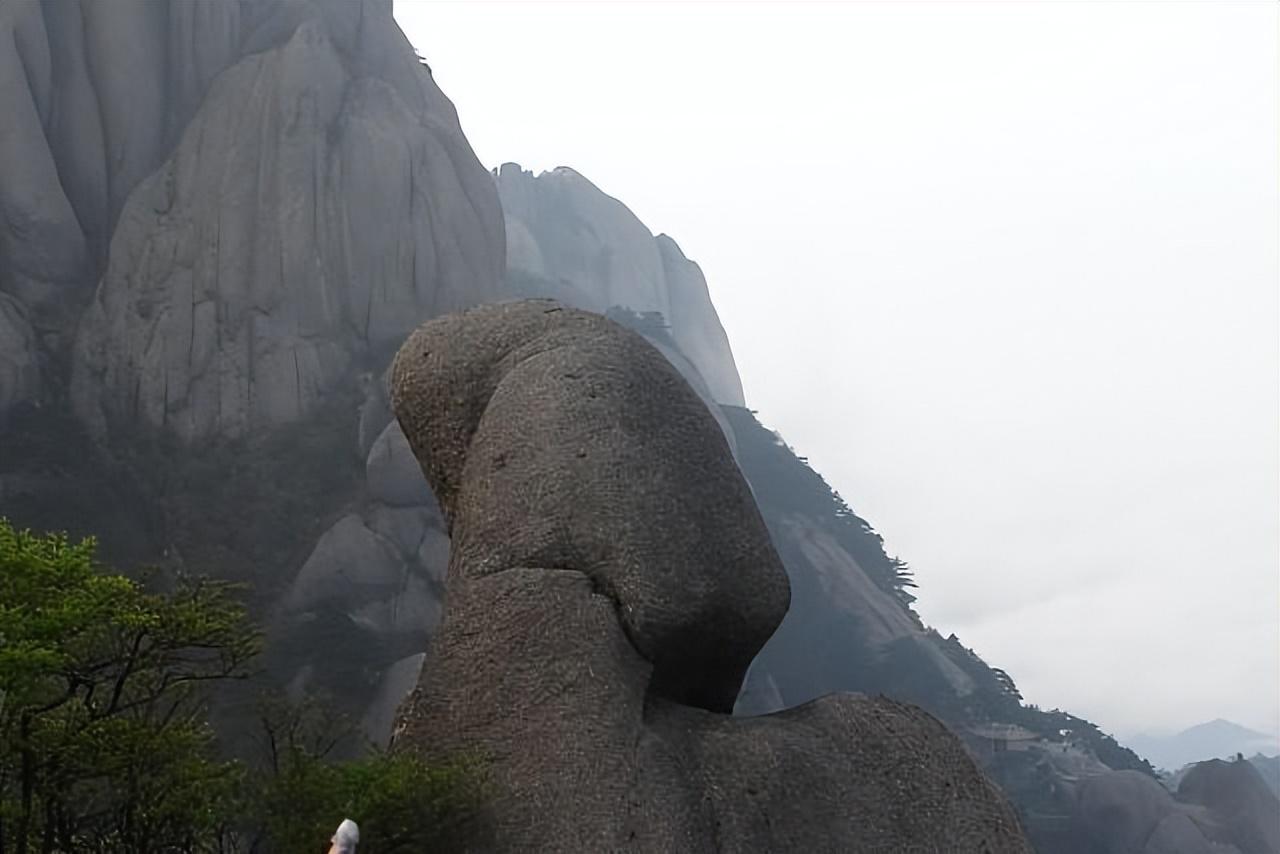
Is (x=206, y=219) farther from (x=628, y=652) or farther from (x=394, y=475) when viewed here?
(x=628, y=652)

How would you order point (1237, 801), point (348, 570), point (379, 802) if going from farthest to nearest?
point (1237, 801)
point (348, 570)
point (379, 802)

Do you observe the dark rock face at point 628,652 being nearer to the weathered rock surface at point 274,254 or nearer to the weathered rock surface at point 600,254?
the weathered rock surface at point 274,254

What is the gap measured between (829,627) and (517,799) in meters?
41.9

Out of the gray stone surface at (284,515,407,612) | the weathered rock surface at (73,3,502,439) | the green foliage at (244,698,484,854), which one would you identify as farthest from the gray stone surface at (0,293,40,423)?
the green foliage at (244,698,484,854)

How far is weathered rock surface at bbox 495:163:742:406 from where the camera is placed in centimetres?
6938

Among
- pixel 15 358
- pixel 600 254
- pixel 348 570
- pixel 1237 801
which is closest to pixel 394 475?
pixel 348 570

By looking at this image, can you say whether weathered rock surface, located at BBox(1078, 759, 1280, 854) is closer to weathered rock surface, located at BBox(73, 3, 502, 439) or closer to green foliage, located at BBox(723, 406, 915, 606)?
green foliage, located at BBox(723, 406, 915, 606)

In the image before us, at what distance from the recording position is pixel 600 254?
7162cm

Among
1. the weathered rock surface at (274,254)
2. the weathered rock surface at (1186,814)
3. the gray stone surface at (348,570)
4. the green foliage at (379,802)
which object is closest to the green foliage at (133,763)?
the green foliage at (379,802)

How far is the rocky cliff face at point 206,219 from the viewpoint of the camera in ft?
105

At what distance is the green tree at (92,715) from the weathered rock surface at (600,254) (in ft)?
187

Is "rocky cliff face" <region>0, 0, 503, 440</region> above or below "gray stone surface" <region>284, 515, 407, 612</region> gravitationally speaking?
above

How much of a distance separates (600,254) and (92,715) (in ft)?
215

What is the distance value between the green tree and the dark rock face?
4.23 feet
